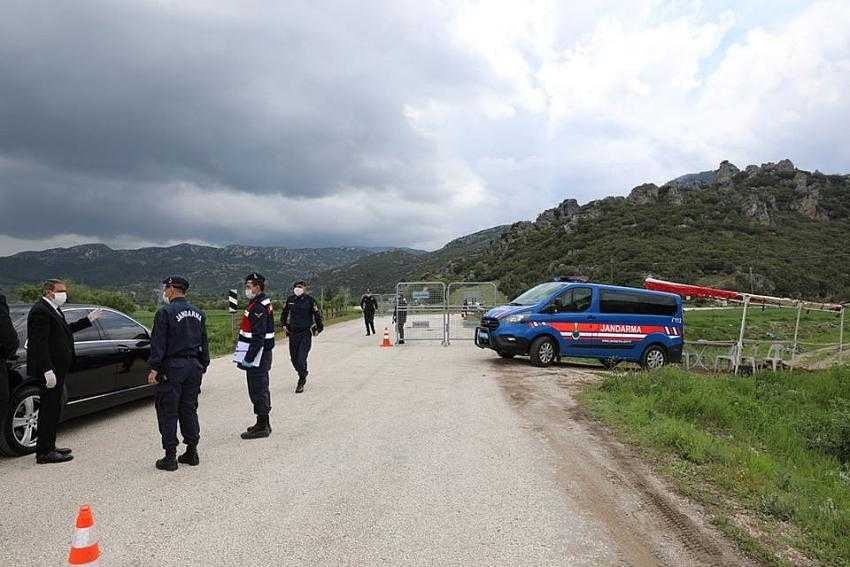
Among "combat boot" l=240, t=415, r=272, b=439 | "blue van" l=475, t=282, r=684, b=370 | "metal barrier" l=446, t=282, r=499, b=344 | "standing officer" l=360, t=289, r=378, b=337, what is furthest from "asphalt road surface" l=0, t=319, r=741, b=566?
"standing officer" l=360, t=289, r=378, b=337

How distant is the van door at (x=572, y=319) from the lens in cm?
1330

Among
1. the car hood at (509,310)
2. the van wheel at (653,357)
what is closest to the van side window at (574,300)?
the car hood at (509,310)

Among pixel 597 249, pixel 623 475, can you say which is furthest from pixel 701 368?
pixel 597 249

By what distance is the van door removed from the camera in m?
13.3

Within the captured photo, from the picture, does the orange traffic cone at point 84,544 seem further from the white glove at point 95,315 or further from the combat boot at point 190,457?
the white glove at point 95,315

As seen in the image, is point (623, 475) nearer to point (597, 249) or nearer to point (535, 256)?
point (597, 249)

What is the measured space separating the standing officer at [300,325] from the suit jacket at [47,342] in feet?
13.8

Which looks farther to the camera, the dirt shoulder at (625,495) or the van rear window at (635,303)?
the van rear window at (635,303)

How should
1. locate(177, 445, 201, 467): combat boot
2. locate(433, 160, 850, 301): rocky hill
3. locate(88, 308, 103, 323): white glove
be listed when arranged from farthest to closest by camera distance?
locate(433, 160, 850, 301): rocky hill → locate(88, 308, 103, 323): white glove → locate(177, 445, 201, 467): combat boot

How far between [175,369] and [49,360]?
1344mm

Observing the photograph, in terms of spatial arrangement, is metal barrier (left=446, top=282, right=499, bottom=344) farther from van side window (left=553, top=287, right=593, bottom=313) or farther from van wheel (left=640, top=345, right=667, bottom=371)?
van wheel (left=640, top=345, right=667, bottom=371)

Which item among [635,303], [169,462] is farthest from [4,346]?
[635,303]

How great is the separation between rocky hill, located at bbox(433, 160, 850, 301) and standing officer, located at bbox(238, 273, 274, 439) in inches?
1422

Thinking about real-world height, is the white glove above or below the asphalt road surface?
above
